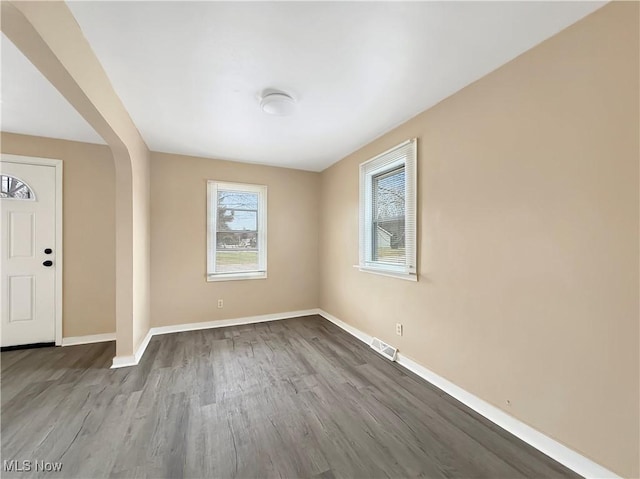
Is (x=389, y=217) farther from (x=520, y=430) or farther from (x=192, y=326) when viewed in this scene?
(x=192, y=326)

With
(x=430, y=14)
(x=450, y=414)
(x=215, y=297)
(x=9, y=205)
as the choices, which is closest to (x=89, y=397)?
(x=215, y=297)

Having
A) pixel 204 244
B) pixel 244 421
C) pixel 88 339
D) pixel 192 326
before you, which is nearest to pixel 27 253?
pixel 88 339

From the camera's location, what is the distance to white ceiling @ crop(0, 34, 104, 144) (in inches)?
73.3

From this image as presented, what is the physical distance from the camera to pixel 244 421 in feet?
6.09

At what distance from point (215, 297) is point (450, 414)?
327 centimetres

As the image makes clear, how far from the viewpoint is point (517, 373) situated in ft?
5.75

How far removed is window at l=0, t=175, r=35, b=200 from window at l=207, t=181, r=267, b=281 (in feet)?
6.47

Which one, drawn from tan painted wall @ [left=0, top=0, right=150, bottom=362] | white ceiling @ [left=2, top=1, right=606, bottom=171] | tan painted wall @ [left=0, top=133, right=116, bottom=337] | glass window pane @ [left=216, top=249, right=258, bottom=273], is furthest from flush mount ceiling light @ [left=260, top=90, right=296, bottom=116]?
tan painted wall @ [left=0, top=133, right=116, bottom=337]

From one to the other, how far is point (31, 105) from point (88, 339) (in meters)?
2.65

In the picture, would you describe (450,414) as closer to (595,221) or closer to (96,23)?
(595,221)

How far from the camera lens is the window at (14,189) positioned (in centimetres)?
299

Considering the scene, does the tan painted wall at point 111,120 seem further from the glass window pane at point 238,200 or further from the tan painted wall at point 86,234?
the glass window pane at point 238,200

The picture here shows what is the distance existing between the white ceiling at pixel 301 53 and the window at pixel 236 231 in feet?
4.51

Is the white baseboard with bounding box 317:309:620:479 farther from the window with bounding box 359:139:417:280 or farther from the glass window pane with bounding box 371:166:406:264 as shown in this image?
the glass window pane with bounding box 371:166:406:264
